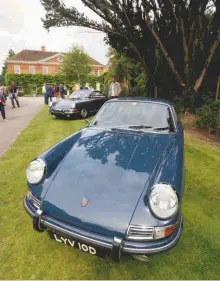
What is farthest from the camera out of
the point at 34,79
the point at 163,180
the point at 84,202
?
the point at 34,79

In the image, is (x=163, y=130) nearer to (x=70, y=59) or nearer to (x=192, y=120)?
(x=192, y=120)

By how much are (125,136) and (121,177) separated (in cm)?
94

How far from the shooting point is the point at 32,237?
2.94 m

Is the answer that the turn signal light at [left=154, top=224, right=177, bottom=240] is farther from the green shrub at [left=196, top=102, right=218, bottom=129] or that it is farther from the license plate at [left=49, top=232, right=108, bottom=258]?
the green shrub at [left=196, top=102, right=218, bottom=129]

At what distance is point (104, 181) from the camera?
253cm

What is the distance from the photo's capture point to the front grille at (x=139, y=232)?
212 centimetres

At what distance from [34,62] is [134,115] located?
52.6m

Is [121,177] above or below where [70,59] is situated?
below

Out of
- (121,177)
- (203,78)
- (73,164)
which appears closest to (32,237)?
(73,164)

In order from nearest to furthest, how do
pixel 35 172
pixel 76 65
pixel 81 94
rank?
1. pixel 35 172
2. pixel 81 94
3. pixel 76 65

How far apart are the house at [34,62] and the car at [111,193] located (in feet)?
167

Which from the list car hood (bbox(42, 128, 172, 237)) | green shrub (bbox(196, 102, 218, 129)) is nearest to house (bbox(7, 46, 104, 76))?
green shrub (bbox(196, 102, 218, 129))

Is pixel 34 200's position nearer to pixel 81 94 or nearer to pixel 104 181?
pixel 104 181

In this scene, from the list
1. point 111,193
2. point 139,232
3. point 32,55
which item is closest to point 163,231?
point 139,232
